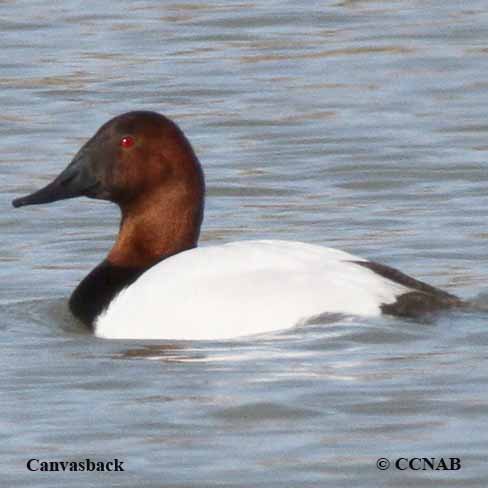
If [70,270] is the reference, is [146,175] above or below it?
above

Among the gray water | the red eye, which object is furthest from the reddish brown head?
the gray water

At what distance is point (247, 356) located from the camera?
22.6 feet

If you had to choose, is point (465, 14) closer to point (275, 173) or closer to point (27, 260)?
point (275, 173)

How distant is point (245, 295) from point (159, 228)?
2.44 ft

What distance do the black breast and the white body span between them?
224 millimetres

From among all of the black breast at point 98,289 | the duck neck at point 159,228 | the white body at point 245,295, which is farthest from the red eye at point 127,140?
the white body at point 245,295

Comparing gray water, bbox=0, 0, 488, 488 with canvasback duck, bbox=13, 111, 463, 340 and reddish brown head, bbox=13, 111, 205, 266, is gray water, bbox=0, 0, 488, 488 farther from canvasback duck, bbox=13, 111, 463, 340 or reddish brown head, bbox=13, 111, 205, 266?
reddish brown head, bbox=13, 111, 205, 266

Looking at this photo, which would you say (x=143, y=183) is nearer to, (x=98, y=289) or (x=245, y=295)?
(x=98, y=289)

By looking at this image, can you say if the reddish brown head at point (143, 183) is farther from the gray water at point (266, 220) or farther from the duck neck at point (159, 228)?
the gray water at point (266, 220)

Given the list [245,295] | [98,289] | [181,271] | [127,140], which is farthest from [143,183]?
[245,295]

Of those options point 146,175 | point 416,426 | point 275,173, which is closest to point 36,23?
point 275,173

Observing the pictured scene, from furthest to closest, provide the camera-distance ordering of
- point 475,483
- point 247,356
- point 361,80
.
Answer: point 361,80, point 247,356, point 475,483

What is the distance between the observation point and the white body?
23.3 ft

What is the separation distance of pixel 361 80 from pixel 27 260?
3732 millimetres
